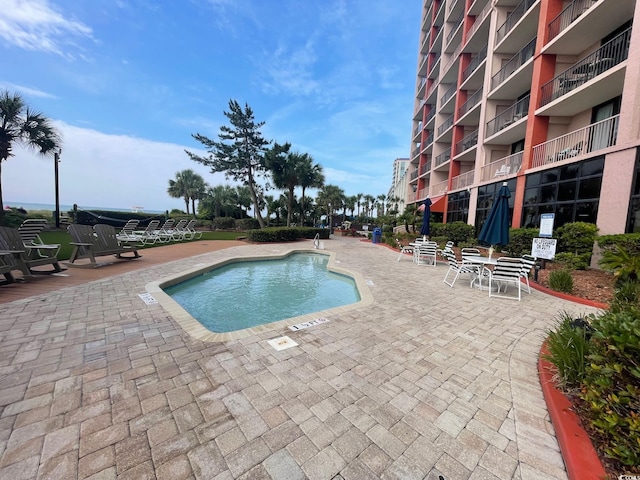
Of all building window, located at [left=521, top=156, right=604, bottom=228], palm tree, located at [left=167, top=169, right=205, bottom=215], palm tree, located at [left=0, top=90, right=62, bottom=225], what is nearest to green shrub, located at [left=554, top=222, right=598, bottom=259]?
building window, located at [left=521, top=156, right=604, bottom=228]

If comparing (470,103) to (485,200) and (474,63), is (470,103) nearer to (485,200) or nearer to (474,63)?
(474,63)

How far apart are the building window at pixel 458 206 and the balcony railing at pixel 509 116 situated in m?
3.92

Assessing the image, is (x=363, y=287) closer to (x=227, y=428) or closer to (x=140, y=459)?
(x=227, y=428)

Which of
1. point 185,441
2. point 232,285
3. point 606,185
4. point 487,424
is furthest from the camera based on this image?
point 606,185

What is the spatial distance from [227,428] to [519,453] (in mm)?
2082

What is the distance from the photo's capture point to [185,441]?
1708mm

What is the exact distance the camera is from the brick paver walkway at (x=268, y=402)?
Answer: 5.19 ft

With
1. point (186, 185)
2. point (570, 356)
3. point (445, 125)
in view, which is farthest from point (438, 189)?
point (186, 185)

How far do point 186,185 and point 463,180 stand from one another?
128 ft

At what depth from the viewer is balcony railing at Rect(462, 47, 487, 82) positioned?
1585 cm

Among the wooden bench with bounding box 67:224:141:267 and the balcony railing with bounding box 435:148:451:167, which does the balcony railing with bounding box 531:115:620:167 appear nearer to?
the balcony railing with bounding box 435:148:451:167

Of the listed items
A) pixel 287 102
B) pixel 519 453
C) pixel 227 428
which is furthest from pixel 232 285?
pixel 287 102

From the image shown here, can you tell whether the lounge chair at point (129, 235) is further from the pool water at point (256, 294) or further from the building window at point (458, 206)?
the building window at point (458, 206)

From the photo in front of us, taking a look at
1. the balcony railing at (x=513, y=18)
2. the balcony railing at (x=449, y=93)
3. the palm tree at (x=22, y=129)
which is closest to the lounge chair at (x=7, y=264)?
the palm tree at (x=22, y=129)
